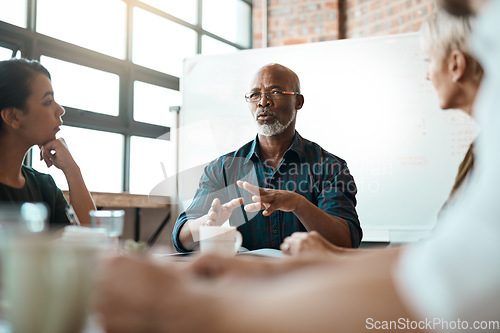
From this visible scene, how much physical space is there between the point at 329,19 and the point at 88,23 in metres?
2.07

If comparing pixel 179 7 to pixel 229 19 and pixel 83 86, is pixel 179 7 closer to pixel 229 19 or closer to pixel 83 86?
pixel 229 19

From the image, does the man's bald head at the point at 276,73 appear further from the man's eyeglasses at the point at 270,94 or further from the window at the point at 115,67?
the window at the point at 115,67

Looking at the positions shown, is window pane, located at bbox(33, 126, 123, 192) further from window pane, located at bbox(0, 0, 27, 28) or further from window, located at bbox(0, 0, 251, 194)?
window pane, located at bbox(0, 0, 27, 28)

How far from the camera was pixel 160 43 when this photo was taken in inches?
160

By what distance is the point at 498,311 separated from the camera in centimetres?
29

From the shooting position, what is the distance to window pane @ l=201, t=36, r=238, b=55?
14.5ft

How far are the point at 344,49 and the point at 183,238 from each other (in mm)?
2269

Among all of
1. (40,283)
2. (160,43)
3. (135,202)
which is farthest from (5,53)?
(40,283)

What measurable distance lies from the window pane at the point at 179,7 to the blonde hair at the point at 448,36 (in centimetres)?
330

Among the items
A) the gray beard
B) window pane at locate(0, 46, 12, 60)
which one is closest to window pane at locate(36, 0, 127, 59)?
window pane at locate(0, 46, 12, 60)

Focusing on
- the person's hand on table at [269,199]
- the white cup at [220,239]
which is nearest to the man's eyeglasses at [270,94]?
the person's hand on table at [269,199]

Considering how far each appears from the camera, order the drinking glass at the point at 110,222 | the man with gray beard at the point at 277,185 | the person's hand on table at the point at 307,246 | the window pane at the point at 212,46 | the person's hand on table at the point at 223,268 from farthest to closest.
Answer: the window pane at the point at 212,46 < the man with gray beard at the point at 277,185 < the drinking glass at the point at 110,222 < the person's hand on table at the point at 307,246 < the person's hand on table at the point at 223,268

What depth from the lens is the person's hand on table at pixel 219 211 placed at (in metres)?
1.51

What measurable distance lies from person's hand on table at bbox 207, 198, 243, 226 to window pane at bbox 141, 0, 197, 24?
2.88 metres
